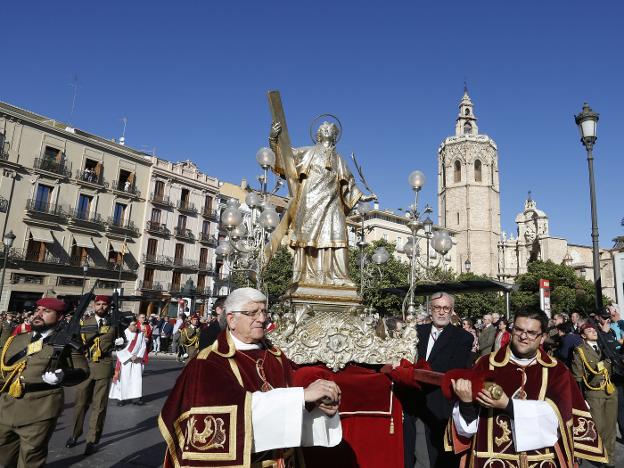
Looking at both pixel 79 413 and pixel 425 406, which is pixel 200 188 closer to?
pixel 79 413

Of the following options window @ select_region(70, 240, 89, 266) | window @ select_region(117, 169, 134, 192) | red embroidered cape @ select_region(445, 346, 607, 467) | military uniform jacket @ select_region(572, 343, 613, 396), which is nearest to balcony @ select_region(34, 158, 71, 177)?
window @ select_region(117, 169, 134, 192)

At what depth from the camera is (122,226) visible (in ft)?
119

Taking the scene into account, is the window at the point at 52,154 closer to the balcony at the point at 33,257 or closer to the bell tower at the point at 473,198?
the balcony at the point at 33,257

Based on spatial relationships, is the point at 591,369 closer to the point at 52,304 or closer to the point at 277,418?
the point at 277,418

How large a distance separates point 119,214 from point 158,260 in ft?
16.0

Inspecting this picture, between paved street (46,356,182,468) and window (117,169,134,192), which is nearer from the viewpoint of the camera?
paved street (46,356,182,468)

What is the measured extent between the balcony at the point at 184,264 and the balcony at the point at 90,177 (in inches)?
338

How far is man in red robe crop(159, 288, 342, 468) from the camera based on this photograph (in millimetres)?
2340

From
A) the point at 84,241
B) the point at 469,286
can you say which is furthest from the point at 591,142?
the point at 84,241

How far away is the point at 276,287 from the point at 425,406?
29295mm

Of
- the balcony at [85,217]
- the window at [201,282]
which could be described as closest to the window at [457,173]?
the window at [201,282]

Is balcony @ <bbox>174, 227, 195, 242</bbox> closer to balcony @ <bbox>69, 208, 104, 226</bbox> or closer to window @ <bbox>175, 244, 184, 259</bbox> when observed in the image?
window @ <bbox>175, 244, 184, 259</bbox>

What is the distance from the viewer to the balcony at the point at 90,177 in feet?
112

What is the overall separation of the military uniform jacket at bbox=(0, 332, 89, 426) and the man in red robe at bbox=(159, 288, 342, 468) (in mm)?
2453
